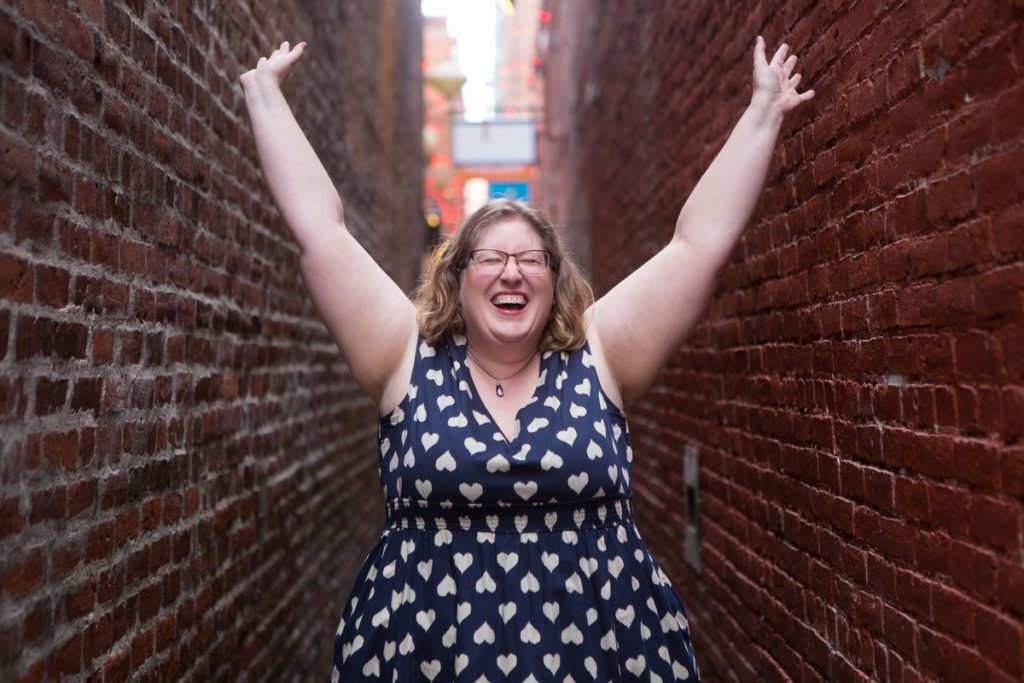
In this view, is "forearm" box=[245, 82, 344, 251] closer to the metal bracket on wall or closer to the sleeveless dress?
the sleeveless dress

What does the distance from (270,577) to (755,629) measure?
6.02 ft

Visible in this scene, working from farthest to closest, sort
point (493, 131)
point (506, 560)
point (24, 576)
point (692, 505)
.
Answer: point (493, 131), point (692, 505), point (506, 560), point (24, 576)

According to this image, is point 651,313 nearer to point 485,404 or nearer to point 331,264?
point 485,404

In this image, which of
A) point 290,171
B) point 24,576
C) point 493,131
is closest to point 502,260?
point 290,171

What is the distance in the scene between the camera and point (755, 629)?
3.73m

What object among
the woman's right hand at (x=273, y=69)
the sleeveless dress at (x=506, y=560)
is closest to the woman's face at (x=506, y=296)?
the sleeveless dress at (x=506, y=560)

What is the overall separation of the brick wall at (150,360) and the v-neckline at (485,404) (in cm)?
82

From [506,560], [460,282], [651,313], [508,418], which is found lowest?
[506,560]

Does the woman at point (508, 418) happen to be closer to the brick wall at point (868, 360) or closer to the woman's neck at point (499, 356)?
the woman's neck at point (499, 356)

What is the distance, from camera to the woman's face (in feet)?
8.77

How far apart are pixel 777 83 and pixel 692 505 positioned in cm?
248

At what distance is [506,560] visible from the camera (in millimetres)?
2502

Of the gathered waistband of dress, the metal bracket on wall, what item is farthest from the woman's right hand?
the metal bracket on wall

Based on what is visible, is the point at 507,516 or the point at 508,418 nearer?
the point at 507,516
